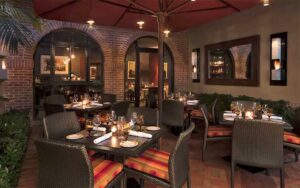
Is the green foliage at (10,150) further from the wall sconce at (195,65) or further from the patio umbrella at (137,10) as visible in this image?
the wall sconce at (195,65)

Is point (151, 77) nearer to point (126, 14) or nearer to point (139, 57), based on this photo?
point (139, 57)

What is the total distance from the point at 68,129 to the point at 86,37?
4351mm

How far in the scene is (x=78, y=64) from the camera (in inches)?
262

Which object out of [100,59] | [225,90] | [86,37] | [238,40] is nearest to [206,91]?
[225,90]

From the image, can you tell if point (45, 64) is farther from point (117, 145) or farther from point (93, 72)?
point (117, 145)

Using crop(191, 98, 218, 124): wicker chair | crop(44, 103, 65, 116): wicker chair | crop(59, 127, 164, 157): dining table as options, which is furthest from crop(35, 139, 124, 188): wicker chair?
crop(191, 98, 218, 124): wicker chair

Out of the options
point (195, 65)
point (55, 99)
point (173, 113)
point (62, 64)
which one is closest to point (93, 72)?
point (62, 64)

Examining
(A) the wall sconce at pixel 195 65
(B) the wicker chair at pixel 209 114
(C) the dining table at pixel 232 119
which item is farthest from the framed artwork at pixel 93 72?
(C) the dining table at pixel 232 119

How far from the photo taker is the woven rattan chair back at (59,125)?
2612mm

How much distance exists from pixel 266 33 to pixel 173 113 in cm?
305

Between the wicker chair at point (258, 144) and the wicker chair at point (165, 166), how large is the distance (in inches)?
29.5

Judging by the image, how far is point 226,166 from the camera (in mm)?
3566

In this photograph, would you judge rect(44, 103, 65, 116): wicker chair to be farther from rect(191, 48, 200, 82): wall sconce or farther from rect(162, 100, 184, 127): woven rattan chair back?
rect(191, 48, 200, 82): wall sconce

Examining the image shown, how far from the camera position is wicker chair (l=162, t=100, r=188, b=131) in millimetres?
4547
